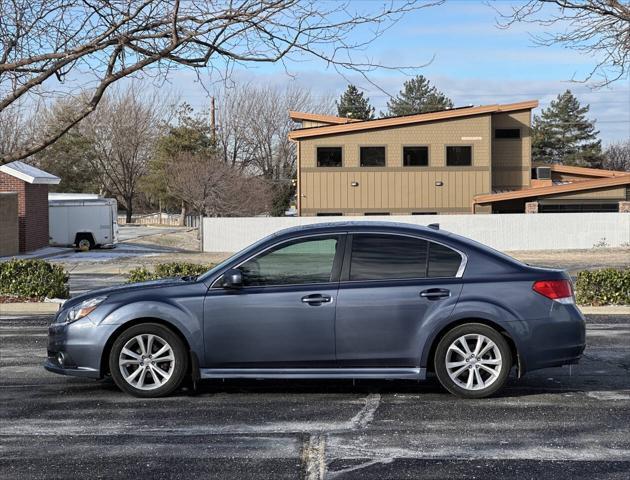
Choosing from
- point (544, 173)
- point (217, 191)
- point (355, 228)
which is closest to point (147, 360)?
point (355, 228)

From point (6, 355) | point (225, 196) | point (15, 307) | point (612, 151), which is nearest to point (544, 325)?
point (6, 355)

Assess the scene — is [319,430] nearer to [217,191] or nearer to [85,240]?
[85,240]

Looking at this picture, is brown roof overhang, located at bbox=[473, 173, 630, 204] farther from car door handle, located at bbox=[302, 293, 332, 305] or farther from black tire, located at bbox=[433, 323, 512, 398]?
car door handle, located at bbox=[302, 293, 332, 305]

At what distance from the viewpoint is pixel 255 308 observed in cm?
748

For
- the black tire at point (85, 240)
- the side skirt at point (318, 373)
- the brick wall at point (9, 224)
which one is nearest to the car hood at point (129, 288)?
the side skirt at point (318, 373)

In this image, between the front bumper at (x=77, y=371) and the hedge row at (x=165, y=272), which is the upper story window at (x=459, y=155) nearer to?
the hedge row at (x=165, y=272)

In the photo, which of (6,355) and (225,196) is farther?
(225,196)

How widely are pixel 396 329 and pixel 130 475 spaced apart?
112 inches

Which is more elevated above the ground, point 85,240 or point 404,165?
point 404,165

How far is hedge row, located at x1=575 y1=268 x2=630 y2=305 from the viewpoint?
1429 centimetres

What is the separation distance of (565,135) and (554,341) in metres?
72.0

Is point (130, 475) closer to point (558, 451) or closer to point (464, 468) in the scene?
point (464, 468)

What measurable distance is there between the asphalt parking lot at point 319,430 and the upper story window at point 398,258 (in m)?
1.13

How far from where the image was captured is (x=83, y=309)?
7695mm
